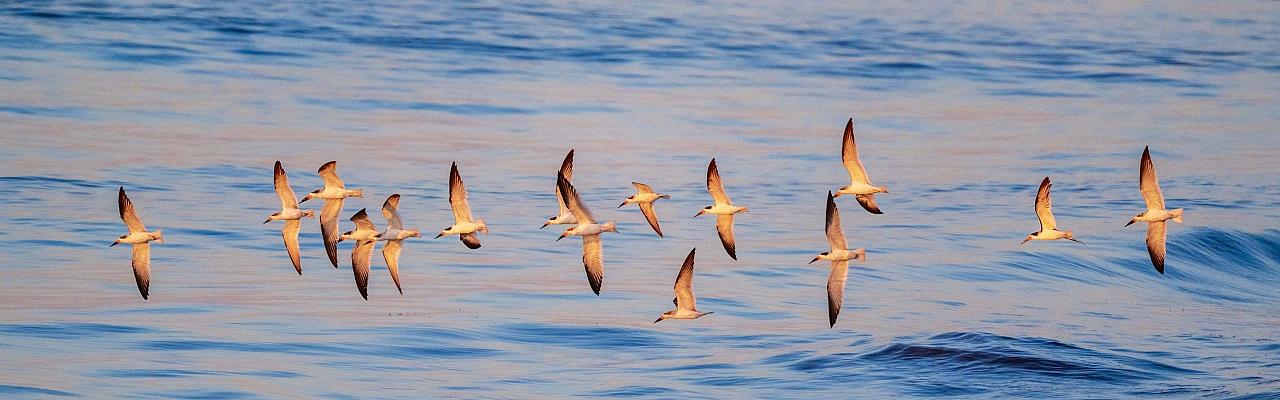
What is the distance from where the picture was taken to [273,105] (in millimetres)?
44812

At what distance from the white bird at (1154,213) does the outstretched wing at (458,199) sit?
781cm

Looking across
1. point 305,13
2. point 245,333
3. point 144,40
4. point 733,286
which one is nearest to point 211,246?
point 245,333

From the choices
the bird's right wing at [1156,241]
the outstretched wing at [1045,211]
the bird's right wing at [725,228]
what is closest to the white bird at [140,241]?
the bird's right wing at [725,228]

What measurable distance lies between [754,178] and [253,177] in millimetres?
10578

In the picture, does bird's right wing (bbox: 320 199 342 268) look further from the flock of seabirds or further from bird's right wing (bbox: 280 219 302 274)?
bird's right wing (bbox: 280 219 302 274)

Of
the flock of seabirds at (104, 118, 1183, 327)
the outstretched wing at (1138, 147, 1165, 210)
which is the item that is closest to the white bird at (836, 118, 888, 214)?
the flock of seabirds at (104, 118, 1183, 327)

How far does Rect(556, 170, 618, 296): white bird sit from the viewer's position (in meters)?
21.0

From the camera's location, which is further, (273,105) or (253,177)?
(273,105)

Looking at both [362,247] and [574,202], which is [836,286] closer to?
[574,202]

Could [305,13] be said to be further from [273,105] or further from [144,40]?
[273,105]

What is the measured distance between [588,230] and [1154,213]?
693 centimetres

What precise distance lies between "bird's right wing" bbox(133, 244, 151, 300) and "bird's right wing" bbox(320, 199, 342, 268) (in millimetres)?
2322

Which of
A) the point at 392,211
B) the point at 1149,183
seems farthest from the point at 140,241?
the point at 1149,183

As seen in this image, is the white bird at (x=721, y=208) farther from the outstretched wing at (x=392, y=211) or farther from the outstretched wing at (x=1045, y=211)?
the outstretched wing at (x=392, y=211)
